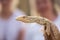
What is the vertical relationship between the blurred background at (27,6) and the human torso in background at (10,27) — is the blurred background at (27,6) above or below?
above

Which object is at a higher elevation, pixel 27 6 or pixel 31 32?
pixel 27 6

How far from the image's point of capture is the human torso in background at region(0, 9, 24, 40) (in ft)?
3.17

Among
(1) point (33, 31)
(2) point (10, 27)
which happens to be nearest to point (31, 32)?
(1) point (33, 31)

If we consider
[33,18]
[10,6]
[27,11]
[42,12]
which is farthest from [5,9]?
[33,18]

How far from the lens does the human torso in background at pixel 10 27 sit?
3.17 ft

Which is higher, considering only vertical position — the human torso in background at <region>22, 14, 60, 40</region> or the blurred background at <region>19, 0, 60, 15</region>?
the blurred background at <region>19, 0, 60, 15</region>

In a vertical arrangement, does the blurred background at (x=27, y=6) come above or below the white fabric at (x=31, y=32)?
above

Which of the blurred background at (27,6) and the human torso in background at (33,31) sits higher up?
the blurred background at (27,6)

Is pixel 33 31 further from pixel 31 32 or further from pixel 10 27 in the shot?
pixel 10 27

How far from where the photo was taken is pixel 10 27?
0.98 meters

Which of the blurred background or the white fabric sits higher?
the blurred background

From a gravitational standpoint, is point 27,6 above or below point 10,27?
above

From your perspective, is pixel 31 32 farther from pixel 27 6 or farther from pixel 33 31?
pixel 27 6

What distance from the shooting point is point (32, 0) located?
992 millimetres
